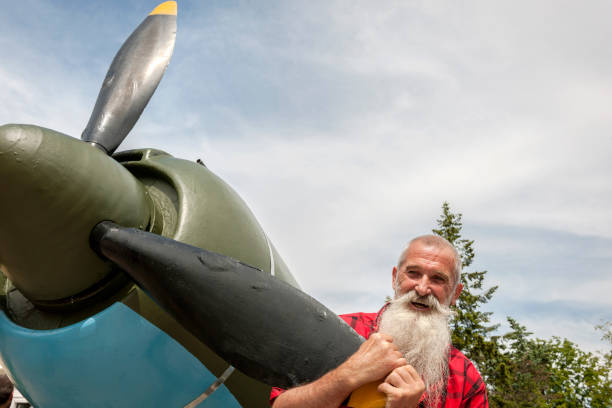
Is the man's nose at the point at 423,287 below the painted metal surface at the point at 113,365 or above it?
above

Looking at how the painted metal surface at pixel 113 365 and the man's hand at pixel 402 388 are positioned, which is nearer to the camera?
the man's hand at pixel 402 388

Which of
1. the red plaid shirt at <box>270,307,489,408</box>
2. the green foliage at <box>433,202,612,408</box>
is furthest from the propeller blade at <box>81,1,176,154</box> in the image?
the green foliage at <box>433,202,612,408</box>

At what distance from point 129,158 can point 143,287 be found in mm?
1603

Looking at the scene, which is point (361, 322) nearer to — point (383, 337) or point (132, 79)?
point (383, 337)

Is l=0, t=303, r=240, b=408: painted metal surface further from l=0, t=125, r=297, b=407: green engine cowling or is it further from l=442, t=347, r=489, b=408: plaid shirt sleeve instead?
l=442, t=347, r=489, b=408: plaid shirt sleeve

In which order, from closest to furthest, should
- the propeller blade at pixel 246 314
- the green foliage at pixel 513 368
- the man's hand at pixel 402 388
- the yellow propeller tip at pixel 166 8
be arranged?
the man's hand at pixel 402 388 < the propeller blade at pixel 246 314 < the yellow propeller tip at pixel 166 8 < the green foliage at pixel 513 368

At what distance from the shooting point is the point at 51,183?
2352 millimetres

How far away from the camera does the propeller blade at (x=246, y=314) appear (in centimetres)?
219

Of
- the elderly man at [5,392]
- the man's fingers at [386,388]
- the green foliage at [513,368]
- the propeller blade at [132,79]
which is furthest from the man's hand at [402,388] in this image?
the green foliage at [513,368]

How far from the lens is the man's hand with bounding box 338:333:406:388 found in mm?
1848

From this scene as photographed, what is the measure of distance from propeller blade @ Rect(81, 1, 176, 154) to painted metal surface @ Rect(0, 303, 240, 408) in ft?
4.72

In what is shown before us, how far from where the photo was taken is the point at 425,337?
2691 millimetres

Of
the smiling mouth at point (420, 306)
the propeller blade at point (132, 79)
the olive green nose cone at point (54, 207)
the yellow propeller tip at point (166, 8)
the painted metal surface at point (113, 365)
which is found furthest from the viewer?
the yellow propeller tip at point (166, 8)

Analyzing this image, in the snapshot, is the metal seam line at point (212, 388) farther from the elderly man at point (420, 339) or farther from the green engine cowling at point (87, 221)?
the elderly man at point (420, 339)
